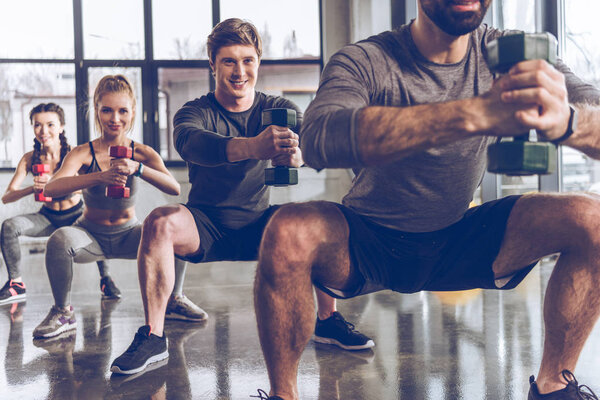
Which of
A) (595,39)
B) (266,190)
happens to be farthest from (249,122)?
(595,39)

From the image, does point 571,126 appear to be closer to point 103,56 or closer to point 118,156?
point 118,156

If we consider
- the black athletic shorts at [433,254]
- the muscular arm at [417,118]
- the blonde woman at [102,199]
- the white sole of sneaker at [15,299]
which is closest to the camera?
the muscular arm at [417,118]

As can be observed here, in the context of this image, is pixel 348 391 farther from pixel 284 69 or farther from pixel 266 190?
pixel 284 69

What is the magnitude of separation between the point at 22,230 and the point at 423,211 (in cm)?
232

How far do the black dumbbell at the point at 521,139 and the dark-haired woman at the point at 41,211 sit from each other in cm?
237

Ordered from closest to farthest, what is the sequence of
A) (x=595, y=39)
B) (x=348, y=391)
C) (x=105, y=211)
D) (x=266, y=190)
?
1. (x=348, y=391)
2. (x=266, y=190)
3. (x=105, y=211)
4. (x=595, y=39)

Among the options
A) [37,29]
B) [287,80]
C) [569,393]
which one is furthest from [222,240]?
[37,29]

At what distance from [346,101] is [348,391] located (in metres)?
0.78

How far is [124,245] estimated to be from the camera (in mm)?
2352

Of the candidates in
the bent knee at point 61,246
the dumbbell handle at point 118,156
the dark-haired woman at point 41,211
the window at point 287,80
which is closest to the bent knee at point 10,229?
the dark-haired woman at point 41,211

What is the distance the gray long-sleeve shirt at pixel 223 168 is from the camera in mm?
1869

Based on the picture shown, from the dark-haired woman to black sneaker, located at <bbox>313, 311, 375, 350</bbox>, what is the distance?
1355 mm

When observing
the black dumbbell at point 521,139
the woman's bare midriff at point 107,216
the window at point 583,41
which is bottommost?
the woman's bare midriff at point 107,216

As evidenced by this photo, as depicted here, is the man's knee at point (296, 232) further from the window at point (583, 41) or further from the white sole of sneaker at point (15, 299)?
the window at point (583, 41)
